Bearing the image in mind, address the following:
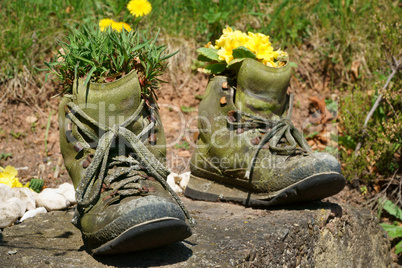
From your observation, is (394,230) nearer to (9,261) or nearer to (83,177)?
(83,177)

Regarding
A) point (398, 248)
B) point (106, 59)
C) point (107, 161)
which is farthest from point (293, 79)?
point (107, 161)

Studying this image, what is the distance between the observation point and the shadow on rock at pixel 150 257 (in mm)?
1706

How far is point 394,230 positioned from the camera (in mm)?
3244

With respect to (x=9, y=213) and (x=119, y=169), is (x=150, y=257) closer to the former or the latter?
(x=119, y=169)

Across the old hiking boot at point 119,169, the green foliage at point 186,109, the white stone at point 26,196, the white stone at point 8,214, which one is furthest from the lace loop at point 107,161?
the green foliage at point 186,109

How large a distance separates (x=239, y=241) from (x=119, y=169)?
0.62 meters

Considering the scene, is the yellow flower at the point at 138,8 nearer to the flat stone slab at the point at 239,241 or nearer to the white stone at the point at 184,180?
the white stone at the point at 184,180

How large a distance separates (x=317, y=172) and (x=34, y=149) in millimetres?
2487

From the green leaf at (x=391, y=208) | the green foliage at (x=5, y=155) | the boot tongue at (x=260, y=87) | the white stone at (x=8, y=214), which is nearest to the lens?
the white stone at (x=8, y=214)

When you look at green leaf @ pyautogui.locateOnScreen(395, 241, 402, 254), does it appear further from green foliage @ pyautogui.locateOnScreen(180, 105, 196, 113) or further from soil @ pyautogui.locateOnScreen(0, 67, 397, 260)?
green foliage @ pyautogui.locateOnScreen(180, 105, 196, 113)

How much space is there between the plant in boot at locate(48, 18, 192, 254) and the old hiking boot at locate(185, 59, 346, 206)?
0.56 meters

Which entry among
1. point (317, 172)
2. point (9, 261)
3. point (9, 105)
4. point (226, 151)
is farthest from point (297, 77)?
point (9, 261)

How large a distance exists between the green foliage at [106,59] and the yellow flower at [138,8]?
6.80 ft

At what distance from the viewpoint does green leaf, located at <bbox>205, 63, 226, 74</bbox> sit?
2.76m
